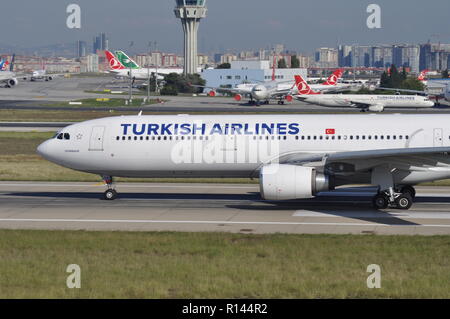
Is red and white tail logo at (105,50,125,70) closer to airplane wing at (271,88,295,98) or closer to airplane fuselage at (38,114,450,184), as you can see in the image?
airplane wing at (271,88,295,98)

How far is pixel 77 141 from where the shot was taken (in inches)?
1217

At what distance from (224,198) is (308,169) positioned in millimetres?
6000

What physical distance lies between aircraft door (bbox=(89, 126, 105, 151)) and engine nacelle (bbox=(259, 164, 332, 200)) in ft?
24.6

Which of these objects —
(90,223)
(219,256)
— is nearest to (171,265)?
(219,256)

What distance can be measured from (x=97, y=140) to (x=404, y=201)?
500 inches

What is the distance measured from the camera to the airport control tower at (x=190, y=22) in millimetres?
182250

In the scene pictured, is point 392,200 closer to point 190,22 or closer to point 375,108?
point 375,108

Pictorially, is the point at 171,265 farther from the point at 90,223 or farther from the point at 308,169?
the point at 308,169

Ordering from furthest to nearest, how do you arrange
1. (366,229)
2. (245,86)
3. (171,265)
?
(245,86) < (366,229) < (171,265)

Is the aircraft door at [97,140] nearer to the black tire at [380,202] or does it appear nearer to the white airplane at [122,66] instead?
the black tire at [380,202]

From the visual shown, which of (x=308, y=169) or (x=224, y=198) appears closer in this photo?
(x=308, y=169)

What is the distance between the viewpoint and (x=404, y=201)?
28484mm

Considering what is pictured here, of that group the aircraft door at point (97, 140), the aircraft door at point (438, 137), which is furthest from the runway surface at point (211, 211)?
the aircraft door at point (438, 137)
